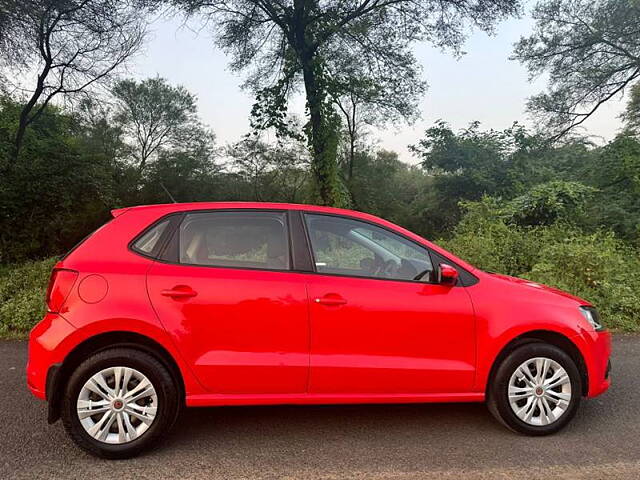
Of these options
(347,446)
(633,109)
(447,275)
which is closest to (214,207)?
(447,275)

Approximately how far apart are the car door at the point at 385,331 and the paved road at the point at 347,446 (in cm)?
38

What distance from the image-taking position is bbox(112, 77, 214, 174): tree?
1165 inches

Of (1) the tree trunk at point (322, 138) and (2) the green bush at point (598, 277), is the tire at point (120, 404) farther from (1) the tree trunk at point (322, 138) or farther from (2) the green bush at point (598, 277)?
(1) the tree trunk at point (322, 138)

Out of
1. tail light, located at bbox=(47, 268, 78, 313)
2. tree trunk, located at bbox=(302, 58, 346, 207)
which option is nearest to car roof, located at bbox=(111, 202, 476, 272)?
tail light, located at bbox=(47, 268, 78, 313)

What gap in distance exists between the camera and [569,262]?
764cm

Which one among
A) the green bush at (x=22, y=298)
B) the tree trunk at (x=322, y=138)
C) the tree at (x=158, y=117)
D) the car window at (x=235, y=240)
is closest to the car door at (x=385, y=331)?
the car window at (x=235, y=240)

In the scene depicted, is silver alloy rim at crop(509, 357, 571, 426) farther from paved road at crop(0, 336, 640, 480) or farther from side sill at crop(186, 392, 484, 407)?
side sill at crop(186, 392, 484, 407)

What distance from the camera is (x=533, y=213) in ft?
37.6

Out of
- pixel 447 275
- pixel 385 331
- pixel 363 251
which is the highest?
pixel 363 251

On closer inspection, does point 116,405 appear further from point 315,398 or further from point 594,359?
point 594,359

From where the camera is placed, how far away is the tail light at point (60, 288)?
2881 mm

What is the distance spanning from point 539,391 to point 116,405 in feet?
9.46

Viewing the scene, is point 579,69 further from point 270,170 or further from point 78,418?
point 78,418

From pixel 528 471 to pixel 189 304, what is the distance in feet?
Result: 7.70
